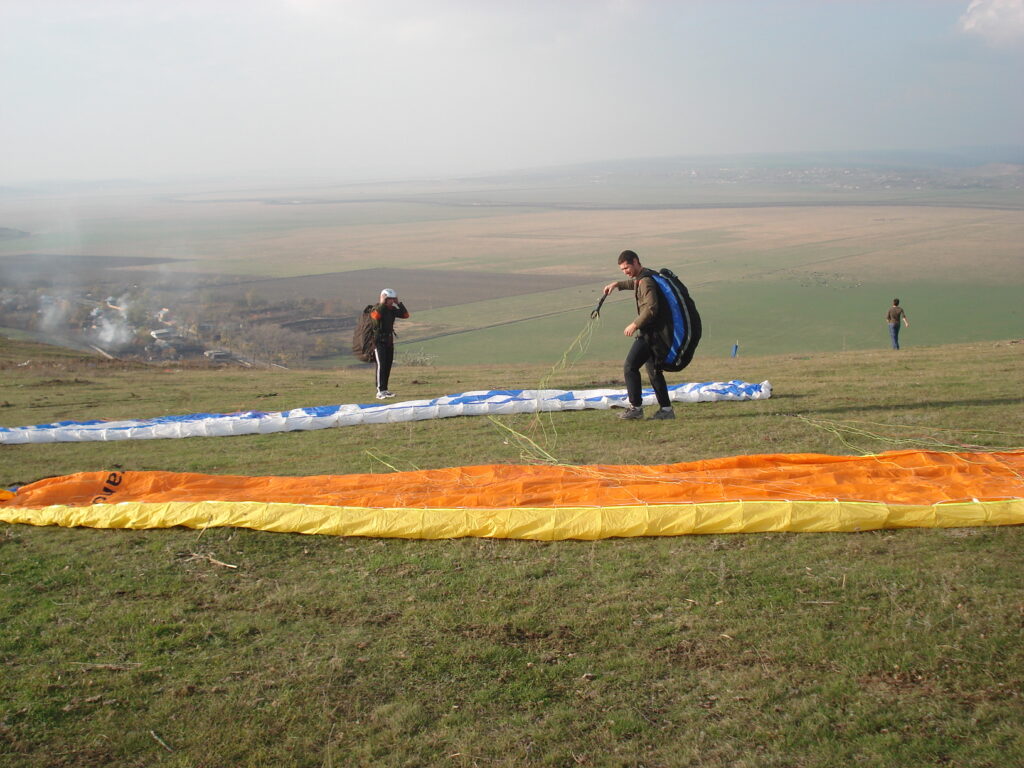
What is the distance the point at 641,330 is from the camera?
33.5 ft

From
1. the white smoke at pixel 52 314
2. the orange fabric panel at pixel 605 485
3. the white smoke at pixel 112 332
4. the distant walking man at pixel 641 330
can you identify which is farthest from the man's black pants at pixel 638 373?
the white smoke at pixel 52 314

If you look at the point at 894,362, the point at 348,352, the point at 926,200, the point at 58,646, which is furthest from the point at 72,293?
the point at 926,200

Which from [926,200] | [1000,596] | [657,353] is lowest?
[1000,596]

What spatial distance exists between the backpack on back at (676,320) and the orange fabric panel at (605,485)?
8.01 ft

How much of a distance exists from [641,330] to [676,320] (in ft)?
1.48

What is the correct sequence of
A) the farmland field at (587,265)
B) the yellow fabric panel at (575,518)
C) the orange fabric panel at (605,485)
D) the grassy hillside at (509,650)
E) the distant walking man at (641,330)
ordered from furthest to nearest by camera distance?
the farmland field at (587,265) → the distant walking man at (641,330) → the orange fabric panel at (605,485) → the yellow fabric panel at (575,518) → the grassy hillside at (509,650)

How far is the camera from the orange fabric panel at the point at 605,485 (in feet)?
22.1

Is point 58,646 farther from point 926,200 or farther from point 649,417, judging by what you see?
point 926,200

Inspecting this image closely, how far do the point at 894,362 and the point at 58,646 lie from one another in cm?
1794

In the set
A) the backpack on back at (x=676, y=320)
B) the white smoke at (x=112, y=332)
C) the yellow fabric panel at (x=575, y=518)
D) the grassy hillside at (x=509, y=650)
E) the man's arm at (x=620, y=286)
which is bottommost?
the white smoke at (x=112, y=332)

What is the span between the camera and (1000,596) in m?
5.11

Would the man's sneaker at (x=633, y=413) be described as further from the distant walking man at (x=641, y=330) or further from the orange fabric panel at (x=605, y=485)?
the orange fabric panel at (x=605, y=485)

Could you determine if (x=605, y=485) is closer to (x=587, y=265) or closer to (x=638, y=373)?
(x=638, y=373)

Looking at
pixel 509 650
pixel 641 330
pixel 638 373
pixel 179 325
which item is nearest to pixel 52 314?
pixel 179 325
